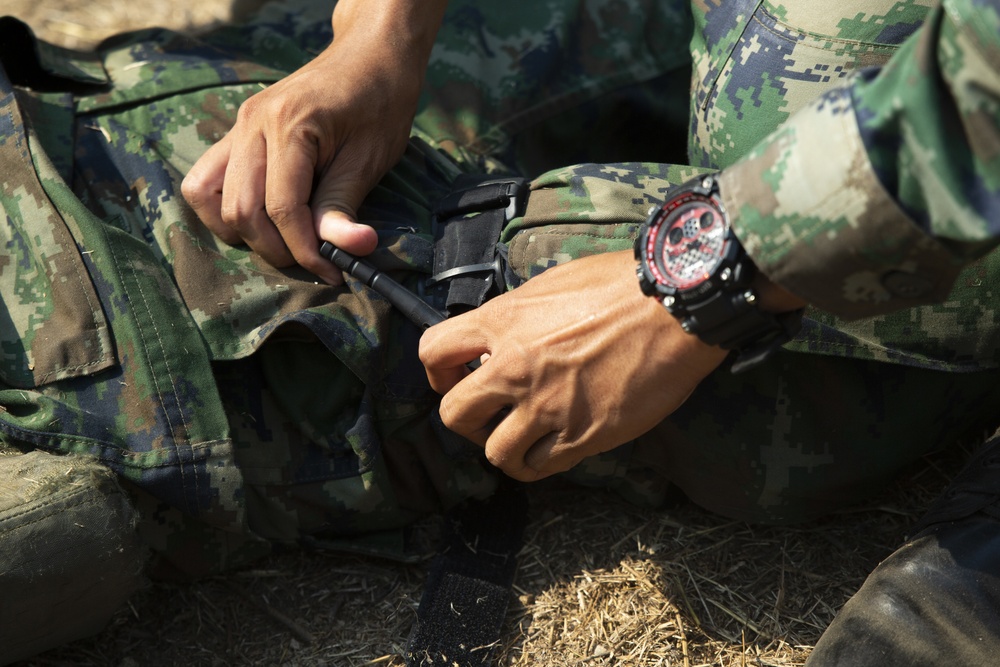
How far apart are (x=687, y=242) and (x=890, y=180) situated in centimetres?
29

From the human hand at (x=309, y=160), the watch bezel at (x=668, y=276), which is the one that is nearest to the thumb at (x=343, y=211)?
the human hand at (x=309, y=160)

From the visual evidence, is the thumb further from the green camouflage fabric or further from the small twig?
the small twig

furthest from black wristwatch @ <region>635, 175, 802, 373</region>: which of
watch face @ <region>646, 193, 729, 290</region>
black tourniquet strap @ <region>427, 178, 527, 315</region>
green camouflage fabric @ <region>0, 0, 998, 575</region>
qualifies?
black tourniquet strap @ <region>427, 178, 527, 315</region>

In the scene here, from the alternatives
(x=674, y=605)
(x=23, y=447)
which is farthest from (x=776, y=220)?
(x=23, y=447)

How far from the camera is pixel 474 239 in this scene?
1739 mm

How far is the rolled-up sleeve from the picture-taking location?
104 centimetres

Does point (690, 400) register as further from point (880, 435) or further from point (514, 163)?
point (514, 163)

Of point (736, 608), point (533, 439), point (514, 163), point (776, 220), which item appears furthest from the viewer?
point (514, 163)

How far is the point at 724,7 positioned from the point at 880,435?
0.97 m

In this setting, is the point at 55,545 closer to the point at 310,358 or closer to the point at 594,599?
the point at 310,358

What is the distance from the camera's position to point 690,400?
1642mm

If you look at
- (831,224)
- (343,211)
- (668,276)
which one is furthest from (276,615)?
(831,224)

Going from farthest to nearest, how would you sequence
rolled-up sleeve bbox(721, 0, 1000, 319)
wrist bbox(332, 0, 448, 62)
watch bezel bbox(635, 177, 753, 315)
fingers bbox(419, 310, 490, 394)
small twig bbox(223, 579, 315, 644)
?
wrist bbox(332, 0, 448, 62)
small twig bbox(223, 579, 315, 644)
fingers bbox(419, 310, 490, 394)
watch bezel bbox(635, 177, 753, 315)
rolled-up sleeve bbox(721, 0, 1000, 319)

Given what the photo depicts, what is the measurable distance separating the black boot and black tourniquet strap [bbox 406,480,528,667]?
593 mm
